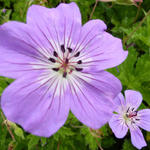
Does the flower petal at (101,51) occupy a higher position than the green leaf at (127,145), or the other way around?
the flower petal at (101,51)

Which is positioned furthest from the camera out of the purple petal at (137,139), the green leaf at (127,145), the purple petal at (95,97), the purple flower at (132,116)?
the green leaf at (127,145)

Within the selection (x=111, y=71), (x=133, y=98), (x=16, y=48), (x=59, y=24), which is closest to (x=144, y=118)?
(x=133, y=98)

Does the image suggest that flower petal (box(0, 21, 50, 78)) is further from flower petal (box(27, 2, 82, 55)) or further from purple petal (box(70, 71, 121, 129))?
purple petal (box(70, 71, 121, 129))

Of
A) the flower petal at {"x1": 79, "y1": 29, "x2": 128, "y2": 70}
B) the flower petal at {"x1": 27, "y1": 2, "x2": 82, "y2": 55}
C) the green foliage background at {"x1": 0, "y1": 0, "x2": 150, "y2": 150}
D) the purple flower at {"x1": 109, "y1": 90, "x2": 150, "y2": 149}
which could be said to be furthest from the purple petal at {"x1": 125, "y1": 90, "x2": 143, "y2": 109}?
the flower petal at {"x1": 27, "y1": 2, "x2": 82, "y2": 55}

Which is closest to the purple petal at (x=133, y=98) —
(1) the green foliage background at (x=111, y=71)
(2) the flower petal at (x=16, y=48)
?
(1) the green foliage background at (x=111, y=71)

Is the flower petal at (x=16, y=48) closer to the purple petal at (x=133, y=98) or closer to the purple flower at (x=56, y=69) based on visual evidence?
the purple flower at (x=56, y=69)

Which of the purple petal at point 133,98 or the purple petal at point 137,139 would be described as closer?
the purple petal at point 137,139
